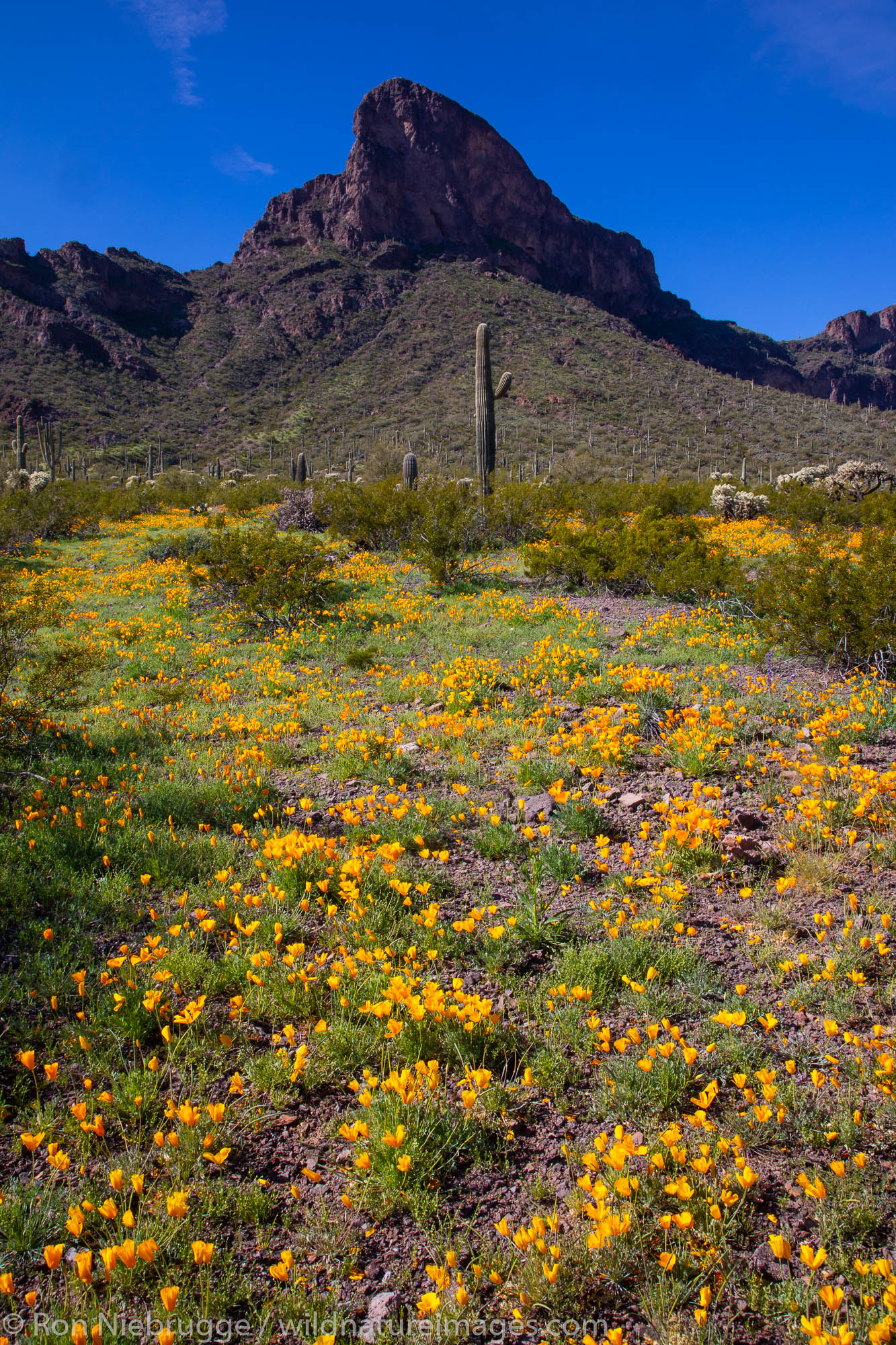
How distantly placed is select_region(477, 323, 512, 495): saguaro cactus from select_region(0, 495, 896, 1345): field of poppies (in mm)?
14391

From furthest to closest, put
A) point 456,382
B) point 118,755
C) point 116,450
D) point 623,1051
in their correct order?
point 456,382
point 116,450
point 118,755
point 623,1051

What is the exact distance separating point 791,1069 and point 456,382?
5792cm

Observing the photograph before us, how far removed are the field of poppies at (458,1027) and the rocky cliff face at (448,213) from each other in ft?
281

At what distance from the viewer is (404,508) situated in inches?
559

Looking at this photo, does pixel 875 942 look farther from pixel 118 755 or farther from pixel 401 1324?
pixel 118 755

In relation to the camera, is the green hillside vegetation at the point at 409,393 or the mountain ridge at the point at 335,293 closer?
the green hillside vegetation at the point at 409,393

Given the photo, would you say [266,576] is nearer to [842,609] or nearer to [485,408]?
[842,609]

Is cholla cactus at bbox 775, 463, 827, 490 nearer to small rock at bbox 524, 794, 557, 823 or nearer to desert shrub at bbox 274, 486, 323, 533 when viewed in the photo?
desert shrub at bbox 274, 486, 323, 533

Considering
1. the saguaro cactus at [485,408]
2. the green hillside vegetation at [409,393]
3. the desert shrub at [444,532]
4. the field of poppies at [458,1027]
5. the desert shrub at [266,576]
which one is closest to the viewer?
the field of poppies at [458,1027]

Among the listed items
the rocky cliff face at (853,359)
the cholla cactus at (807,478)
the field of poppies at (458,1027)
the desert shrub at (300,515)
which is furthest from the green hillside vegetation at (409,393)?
the rocky cliff face at (853,359)

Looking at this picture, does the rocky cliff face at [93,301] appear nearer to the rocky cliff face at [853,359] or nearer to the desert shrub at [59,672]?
the desert shrub at [59,672]

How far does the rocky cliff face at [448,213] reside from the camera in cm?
8438

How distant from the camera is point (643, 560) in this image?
392 inches

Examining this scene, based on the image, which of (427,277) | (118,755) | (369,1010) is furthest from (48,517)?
(427,277)
